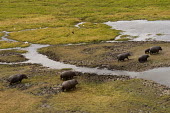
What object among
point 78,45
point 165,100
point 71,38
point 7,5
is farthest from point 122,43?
point 7,5

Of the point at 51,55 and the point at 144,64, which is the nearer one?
the point at 144,64

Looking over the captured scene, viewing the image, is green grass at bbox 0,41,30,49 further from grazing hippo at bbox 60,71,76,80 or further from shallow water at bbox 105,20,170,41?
grazing hippo at bbox 60,71,76,80

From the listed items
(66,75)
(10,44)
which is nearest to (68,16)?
(10,44)

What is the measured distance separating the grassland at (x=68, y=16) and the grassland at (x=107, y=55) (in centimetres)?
653

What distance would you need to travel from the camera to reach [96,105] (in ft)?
79.2

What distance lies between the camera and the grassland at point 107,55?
36.1 meters

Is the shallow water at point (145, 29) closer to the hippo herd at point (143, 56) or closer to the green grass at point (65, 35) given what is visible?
the green grass at point (65, 35)

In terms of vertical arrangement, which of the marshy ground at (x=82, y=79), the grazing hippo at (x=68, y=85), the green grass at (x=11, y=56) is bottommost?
the green grass at (x=11, y=56)

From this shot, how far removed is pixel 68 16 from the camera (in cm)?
9169

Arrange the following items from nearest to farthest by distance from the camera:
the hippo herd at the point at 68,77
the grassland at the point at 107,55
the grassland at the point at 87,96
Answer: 1. the grassland at the point at 87,96
2. the hippo herd at the point at 68,77
3. the grassland at the point at 107,55

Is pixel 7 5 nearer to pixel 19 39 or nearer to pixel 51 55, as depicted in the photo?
pixel 19 39

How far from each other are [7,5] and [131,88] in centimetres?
10384

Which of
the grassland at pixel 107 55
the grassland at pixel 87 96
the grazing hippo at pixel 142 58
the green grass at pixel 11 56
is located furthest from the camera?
the green grass at pixel 11 56

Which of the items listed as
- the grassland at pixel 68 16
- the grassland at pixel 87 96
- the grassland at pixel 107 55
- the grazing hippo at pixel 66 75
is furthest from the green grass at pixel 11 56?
the grazing hippo at pixel 66 75
